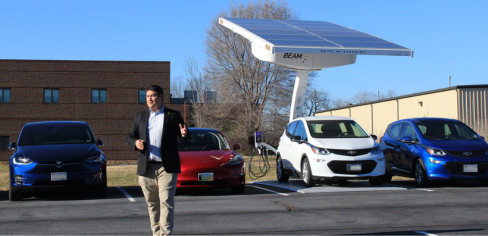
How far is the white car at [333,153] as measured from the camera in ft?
37.8

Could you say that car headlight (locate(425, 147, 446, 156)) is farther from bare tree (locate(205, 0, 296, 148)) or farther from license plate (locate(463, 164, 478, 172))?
bare tree (locate(205, 0, 296, 148))

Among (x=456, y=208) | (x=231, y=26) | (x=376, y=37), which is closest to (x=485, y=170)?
(x=456, y=208)

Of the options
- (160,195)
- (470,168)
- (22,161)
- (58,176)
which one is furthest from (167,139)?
(470,168)

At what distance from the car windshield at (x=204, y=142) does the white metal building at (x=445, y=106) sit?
16899 millimetres

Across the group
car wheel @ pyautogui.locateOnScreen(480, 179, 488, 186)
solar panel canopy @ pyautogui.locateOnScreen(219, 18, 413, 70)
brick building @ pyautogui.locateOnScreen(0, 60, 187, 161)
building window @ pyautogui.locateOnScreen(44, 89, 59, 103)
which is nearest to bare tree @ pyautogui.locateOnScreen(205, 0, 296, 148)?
brick building @ pyautogui.locateOnScreen(0, 60, 187, 161)

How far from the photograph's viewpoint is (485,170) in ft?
38.1

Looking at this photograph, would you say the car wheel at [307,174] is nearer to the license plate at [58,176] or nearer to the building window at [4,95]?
the license plate at [58,176]

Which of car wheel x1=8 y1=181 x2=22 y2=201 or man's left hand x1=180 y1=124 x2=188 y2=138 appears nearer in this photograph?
man's left hand x1=180 y1=124 x2=188 y2=138

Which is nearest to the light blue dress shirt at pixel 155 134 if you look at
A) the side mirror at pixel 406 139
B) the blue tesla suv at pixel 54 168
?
the blue tesla suv at pixel 54 168

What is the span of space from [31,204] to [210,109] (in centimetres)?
3350

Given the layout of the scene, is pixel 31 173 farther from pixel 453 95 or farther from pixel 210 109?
pixel 210 109

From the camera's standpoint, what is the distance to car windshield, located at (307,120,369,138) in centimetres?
1262

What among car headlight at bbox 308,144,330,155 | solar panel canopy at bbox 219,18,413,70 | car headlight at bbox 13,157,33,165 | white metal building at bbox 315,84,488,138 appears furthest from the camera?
white metal building at bbox 315,84,488,138

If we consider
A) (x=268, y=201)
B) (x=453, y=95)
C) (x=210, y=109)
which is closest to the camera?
(x=268, y=201)
